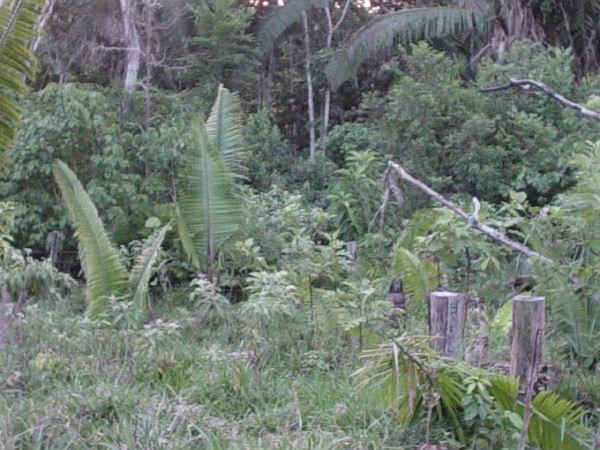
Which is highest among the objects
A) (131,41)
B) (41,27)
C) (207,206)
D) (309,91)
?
(131,41)

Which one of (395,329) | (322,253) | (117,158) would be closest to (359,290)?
(395,329)

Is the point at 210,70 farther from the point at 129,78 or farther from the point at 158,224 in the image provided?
the point at 158,224

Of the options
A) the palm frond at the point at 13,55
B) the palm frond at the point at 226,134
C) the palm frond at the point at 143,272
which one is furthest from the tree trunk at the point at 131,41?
the palm frond at the point at 13,55

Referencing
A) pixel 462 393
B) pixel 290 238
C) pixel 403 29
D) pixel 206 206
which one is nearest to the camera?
pixel 462 393

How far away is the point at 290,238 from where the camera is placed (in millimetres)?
9820

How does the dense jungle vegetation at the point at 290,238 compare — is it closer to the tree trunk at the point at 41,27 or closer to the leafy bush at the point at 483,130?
the leafy bush at the point at 483,130

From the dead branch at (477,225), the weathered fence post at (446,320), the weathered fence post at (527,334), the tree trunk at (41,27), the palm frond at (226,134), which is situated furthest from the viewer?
the palm frond at (226,134)

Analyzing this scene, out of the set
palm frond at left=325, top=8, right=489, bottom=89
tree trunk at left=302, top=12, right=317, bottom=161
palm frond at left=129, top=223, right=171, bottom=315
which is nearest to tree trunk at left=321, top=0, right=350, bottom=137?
tree trunk at left=302, top=12, right=317, bottom=161

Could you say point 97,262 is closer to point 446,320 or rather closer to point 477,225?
point 477,225

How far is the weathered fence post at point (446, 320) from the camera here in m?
4.66

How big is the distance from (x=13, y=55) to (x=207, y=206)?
457 cm

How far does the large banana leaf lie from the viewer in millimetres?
9273

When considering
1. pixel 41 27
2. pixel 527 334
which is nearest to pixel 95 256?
pixel 41 27

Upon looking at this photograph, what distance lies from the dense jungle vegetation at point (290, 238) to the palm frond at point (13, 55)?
14mm
